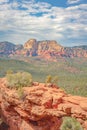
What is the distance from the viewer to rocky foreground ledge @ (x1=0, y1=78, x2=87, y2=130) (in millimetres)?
44938

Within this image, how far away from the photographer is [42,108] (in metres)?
46.9

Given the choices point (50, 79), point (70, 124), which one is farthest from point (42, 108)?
point (50, 79)

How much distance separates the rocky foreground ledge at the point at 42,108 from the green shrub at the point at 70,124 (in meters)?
0.91

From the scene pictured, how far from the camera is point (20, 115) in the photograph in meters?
51.2

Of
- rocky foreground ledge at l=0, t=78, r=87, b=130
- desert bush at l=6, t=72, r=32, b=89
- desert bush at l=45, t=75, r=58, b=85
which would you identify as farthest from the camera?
desert bush at l=45, t=75, r=58, b=85

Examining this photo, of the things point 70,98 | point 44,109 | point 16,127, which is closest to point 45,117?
point 44,109

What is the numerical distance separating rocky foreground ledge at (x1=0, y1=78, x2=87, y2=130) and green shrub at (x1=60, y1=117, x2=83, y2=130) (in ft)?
2.98

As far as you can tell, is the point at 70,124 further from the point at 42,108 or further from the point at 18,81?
the point at 18,81

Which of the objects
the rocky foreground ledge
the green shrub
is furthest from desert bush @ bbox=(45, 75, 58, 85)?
the green shrub

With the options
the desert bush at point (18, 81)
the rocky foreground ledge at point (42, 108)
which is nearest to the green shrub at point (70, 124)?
the rocky foreground ledge at point (42, 108)

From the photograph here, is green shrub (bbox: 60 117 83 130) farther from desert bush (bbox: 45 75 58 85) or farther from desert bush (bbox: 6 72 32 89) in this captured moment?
desert bush (bbox: 45 75 58 85)

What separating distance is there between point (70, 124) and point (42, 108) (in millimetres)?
6161

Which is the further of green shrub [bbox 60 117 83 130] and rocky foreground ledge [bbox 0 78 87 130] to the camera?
rocky foreground ledge [bbox 0 78 87 130]

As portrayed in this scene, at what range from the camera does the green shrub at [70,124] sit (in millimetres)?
41812
